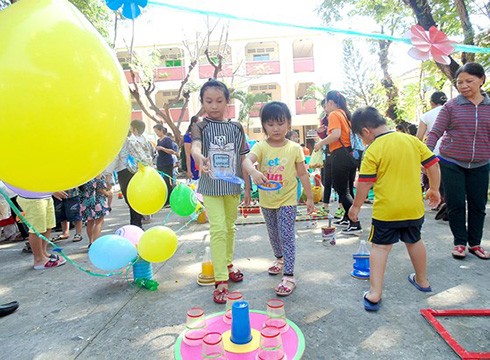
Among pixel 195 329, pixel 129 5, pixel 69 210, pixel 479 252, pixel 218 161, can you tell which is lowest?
pixel 479 252

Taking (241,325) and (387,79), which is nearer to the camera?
(241,325)

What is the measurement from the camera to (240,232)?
186 inches

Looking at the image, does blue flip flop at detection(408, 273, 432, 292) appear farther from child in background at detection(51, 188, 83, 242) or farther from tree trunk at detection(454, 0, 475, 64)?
tree trunk at detection(454, 0, 475, 64)

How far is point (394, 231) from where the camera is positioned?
2.41 m

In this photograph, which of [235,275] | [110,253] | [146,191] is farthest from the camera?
[146,191]

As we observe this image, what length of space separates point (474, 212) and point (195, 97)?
77.1ft

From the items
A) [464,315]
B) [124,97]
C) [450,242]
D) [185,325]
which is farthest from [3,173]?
[450,242]

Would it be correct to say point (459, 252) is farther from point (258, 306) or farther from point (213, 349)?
point (213, 349)

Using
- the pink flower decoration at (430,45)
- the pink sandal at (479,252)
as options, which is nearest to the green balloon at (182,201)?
the pink flower decoration at (430,45)

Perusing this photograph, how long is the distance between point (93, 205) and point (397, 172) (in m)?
3.39

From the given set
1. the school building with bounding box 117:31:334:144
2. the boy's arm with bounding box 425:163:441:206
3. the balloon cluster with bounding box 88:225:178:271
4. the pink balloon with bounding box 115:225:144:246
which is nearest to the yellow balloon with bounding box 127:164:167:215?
the pink balloon with bounding box 115:225:144:246

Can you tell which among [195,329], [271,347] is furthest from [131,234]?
[271,347]

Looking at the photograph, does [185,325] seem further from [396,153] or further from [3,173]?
[396,153]

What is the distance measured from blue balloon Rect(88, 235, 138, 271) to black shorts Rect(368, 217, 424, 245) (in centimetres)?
186
